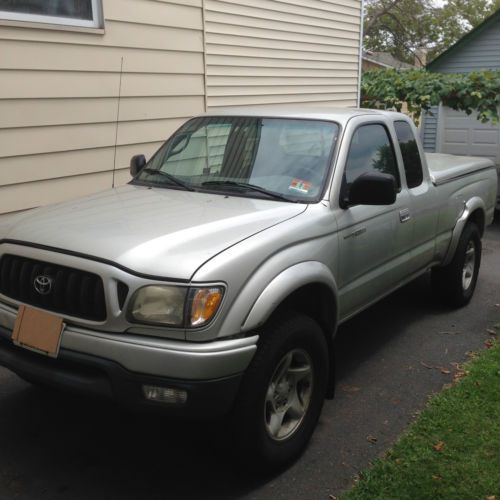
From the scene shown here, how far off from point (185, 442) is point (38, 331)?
1.10 metres

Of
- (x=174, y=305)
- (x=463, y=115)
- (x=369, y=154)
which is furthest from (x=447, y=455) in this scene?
(x=463, y=115)

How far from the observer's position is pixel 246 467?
3.03 metres

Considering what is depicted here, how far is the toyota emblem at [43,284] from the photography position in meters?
2.91

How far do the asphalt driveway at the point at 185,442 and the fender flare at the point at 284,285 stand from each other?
788 mm

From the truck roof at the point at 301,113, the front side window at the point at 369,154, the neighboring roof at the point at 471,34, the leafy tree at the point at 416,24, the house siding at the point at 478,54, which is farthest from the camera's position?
the leafy tree at the point at 416,24

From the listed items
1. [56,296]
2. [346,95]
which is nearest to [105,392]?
[56,296]

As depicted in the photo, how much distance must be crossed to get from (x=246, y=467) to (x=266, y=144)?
2007 mm

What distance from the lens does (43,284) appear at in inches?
115

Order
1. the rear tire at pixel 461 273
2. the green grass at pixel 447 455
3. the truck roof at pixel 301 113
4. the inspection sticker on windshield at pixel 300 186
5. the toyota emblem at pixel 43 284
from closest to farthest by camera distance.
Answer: the toyota emblem at pixel 43 284 → the green grass at pixel 447 455 → the inspection sticker on windshield at pixel 300 186 → the truck roof at pixel 301 113 → the rear tire at pixel 461 273

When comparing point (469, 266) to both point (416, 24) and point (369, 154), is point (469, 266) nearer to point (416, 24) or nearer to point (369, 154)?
point (369, 154)

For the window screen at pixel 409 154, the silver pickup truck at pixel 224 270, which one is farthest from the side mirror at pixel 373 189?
the window screen at pixel 409 154

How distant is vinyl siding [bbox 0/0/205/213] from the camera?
17.3ft

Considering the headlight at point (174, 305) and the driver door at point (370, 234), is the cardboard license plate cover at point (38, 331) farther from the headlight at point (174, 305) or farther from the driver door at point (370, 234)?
the driver door at point (370, 234)

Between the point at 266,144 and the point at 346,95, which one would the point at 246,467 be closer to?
the point at 266,144
